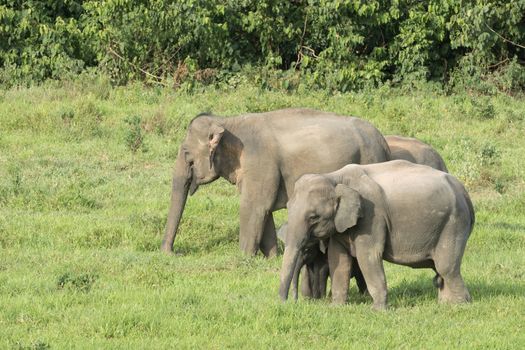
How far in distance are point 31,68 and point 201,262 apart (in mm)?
11793

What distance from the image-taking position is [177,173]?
12867 mm

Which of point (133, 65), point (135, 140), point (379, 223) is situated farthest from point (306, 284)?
point (133, 65)

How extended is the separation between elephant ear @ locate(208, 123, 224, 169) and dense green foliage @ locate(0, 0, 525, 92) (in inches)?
375

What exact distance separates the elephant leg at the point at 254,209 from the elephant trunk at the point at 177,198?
70cm

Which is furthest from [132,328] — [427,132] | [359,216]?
[427,132]

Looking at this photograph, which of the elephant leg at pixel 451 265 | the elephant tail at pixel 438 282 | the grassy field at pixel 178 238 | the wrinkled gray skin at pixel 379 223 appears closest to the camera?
the grassy field at pixel 178 238

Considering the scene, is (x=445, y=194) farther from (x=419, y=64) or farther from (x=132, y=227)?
(x=419, y=64)

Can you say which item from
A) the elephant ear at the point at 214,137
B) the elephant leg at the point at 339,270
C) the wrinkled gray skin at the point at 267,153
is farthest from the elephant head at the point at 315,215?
the elephant ear at the point at 214,137

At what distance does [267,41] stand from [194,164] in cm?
1094

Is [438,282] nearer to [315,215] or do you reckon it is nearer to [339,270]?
[339,270]

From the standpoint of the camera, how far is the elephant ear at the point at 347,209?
9578 mm

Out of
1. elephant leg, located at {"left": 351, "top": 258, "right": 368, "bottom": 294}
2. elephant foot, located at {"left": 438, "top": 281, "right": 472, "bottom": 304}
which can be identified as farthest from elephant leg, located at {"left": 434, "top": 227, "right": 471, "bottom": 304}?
elephant leg, located at {"left": 351, "top": 258, "right": 368, "bottom": 294}

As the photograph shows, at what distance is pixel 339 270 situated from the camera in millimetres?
9953

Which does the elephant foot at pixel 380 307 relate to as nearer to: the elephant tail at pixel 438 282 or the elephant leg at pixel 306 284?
the elephant tail at pixel 438 282
